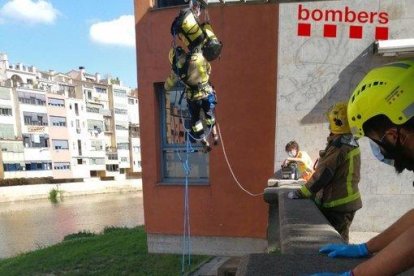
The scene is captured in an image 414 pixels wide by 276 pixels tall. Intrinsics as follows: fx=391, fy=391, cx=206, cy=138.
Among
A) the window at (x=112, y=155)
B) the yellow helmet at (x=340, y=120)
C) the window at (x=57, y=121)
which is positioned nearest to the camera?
the yellow helmet at (x=340, y=120)

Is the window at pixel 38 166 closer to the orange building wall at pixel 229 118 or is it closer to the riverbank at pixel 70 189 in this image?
the riverbank at pixel 70 189

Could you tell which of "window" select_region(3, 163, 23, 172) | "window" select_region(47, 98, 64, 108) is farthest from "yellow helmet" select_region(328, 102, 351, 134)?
"window" select_region(47, 98, 64, 108)

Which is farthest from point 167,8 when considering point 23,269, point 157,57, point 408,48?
point 23,269

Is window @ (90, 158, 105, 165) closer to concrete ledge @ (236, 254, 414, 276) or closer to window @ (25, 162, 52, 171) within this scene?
window @ (25, 162, 52, 171)

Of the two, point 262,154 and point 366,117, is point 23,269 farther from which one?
point 366,117

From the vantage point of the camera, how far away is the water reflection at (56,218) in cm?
3062

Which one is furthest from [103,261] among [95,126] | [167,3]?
[95,126]

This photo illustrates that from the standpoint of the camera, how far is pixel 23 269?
13539 millimetres

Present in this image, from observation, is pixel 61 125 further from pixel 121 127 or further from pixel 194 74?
pixel 194 74

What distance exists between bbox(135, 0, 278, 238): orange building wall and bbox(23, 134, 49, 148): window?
178 feet

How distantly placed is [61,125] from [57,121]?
96cm

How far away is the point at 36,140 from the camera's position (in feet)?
188

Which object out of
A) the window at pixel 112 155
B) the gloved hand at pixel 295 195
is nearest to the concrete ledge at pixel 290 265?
the gloved hand at pixel 295 195

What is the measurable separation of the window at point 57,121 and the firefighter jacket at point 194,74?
59749mm
